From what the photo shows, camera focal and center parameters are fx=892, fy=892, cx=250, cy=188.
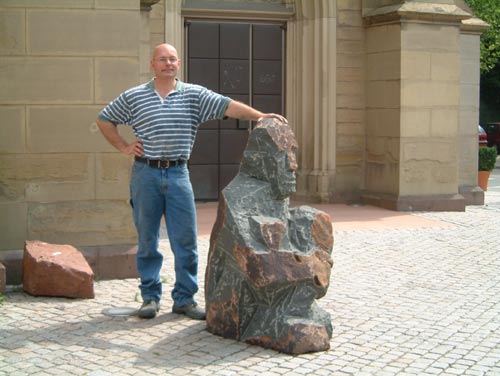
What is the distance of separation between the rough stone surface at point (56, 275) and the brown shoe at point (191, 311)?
3.13ft

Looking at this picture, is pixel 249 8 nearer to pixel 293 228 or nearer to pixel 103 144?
pixel 103 144

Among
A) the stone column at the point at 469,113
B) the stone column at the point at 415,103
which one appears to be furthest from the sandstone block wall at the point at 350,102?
the stone column at the point at 469,113

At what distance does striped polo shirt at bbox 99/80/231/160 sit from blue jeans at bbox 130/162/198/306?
155mm

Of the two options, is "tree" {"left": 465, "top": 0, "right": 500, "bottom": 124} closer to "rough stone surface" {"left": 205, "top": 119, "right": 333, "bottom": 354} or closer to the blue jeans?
the blue jeans

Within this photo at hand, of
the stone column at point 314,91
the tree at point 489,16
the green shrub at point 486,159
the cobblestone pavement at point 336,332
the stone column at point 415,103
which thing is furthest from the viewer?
the tree at point 489,16

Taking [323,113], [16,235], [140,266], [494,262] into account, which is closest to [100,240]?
[16,235]

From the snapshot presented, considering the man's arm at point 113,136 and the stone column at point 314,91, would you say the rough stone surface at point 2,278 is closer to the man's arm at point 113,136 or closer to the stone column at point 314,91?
the man's arm at point 113,136

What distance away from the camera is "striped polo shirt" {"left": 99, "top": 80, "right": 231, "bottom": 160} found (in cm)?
645

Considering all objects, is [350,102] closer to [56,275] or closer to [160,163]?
[56,275]

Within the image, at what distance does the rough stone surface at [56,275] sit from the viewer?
7.21 metres

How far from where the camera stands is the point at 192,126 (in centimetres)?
658

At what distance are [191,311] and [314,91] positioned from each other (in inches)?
287

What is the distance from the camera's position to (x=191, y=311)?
6.58 meters

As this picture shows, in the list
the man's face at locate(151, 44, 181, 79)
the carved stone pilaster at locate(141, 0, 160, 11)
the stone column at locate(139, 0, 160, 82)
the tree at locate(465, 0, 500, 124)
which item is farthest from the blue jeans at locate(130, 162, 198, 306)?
the tree at locate(465, 0, 500, 124)
